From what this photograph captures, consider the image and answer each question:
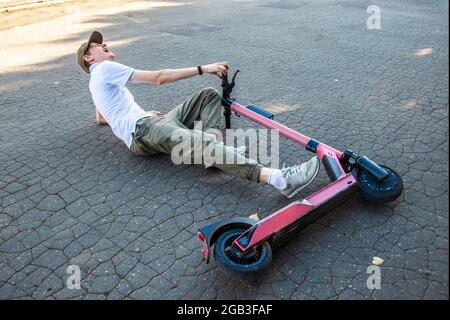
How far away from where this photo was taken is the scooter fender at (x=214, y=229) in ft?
8.34

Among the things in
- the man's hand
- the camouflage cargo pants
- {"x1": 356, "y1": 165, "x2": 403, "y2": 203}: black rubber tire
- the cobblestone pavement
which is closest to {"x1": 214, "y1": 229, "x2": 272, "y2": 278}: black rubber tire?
the cobblestone pavement

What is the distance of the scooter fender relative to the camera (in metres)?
2.54

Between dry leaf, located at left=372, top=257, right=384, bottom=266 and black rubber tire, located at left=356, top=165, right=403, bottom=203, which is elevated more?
black rubber tire, located at left=356, top=165, right=403, bottom=203

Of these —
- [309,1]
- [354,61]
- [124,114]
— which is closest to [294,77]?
[354,61]

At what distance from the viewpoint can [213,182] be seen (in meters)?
3.55

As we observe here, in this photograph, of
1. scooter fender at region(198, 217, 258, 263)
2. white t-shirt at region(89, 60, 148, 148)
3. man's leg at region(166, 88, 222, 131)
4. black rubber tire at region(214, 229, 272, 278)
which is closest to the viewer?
black rubber tire at region(214, 229, 272, 278)

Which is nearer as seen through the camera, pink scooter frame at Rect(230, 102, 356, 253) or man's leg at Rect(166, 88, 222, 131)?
pink scooter frame at Rect(230, 102, 356, 253)

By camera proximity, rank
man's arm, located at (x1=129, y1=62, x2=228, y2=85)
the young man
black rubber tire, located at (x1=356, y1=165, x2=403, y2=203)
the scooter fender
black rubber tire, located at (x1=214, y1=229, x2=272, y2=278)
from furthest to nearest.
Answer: man's arm, located at (x1=129, y1=62, x2=228, y2=85)
the young man
black rubber tire, located at (x1=356, y1=165, x2=403, y2=203)
the scooter fender
black rubber tire, located at (x1=214, y1=229, x2=272, y2=278)

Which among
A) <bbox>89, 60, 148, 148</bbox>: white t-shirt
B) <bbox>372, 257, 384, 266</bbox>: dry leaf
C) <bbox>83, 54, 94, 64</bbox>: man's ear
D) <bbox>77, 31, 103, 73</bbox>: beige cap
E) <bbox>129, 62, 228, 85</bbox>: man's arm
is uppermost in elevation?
<bbox>77, 31, 103, 73</bbox>: beige cap

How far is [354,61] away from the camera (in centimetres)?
646

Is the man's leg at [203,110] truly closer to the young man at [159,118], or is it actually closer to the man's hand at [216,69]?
the young man at [159,118]

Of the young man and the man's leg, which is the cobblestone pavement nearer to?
the young man

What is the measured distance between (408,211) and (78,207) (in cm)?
279

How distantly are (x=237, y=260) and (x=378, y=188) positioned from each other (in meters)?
1.36
